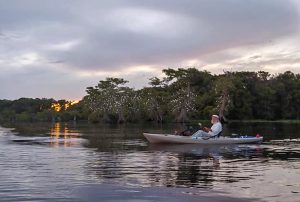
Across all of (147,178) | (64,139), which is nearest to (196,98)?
(64,139)

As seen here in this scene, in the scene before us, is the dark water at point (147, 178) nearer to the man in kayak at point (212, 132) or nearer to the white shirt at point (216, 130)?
the man in kayak at point (212, 132)

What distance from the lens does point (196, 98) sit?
11894 cm

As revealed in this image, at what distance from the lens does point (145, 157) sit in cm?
2177

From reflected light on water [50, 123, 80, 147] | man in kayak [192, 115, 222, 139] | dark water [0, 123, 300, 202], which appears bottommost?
dark water [0, 123, 300, 202]

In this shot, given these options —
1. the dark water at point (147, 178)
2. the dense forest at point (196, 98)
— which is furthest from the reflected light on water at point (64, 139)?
the dense forest at point (196, 98)

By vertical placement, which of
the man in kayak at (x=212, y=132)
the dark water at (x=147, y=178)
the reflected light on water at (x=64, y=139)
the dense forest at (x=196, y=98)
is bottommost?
the dark water at (x=147, y=178)

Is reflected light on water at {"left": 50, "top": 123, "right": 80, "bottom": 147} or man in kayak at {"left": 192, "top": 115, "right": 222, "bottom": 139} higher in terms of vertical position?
man in kayak at {"left": 192, "top": 115, "right": 222, "bottom": 139}

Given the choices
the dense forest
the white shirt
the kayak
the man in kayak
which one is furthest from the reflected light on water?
the dense forest

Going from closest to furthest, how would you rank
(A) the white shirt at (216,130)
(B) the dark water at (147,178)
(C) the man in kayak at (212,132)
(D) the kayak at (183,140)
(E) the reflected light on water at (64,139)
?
(B) the dark water at (147,178) → (D) the kayak at (183,140) → (C) the man in kayak at (212,132) → (E) the reflected light on water at (64,139) → (A) the white shirt at (216,130)

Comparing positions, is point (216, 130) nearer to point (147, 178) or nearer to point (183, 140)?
point (183, 140)

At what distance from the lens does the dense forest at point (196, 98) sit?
114250 mm

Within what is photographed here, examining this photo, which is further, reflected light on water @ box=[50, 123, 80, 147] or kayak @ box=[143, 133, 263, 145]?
reflected light on water @ box=[50, 123, 80, 147]

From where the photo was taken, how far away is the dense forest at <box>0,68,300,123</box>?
11425 centimetres

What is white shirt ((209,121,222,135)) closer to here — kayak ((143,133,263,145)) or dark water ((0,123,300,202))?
kayak ((143,133,263,145))
